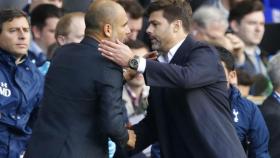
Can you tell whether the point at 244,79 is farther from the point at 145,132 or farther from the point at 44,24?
the point at 145,132

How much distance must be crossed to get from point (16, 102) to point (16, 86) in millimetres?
147

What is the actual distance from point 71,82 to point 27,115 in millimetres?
1630

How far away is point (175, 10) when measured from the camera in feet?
25.5

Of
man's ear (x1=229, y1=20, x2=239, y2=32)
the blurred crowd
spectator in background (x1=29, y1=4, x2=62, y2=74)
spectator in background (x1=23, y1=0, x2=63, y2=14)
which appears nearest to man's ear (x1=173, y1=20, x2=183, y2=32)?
the blurred crowd

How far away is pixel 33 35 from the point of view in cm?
1148

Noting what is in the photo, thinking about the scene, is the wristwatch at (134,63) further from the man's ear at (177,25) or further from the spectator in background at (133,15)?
the spectator in background at (133,15)

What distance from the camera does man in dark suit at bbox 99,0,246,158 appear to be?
7.27 meters

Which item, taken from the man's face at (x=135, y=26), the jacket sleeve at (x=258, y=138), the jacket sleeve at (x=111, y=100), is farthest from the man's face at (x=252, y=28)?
the jacket sleeve at (x=111, y=100)

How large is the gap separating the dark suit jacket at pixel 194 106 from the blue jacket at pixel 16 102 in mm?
1521

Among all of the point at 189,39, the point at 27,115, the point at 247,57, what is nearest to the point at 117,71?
the point at 189,39

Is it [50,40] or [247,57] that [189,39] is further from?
[247,57]

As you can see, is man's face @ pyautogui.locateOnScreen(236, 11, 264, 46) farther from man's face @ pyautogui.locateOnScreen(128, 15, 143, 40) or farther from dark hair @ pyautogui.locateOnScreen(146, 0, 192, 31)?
dark hair @ pyautogui.locateOnScreen(146, 0, 192, 31)

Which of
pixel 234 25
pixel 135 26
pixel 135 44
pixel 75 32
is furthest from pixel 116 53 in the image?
pixel 234 25

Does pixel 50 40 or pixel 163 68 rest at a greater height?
pixel 163 68
